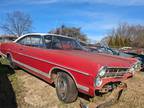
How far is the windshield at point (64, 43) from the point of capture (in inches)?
244

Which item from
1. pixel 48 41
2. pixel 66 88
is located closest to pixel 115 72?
pixel 66 88

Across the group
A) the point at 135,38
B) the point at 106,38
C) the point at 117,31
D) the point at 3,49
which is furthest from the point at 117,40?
the point at 3,49

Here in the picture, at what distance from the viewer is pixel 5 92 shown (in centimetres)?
562

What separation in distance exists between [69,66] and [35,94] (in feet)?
4.57

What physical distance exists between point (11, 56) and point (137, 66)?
13.9 ft

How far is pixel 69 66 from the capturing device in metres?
4.88

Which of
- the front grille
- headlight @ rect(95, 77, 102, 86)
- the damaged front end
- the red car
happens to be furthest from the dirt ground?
headlight @ rect(95, 77, 102, 86)

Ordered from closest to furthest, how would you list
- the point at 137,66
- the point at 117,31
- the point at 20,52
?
the point at 137,66 < the point at 20,52 < the point at 117,31

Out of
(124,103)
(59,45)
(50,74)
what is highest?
(59,45)

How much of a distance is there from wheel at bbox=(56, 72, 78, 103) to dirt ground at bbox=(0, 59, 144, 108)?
0.54 ft

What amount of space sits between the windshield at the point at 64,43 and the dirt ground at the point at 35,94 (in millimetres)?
1110

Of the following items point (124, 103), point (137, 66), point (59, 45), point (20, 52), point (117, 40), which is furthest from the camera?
point (117, 40)

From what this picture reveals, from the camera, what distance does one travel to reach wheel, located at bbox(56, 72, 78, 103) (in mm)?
4918

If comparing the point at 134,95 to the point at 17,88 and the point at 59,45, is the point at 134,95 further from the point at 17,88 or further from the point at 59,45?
the point at 17,88
